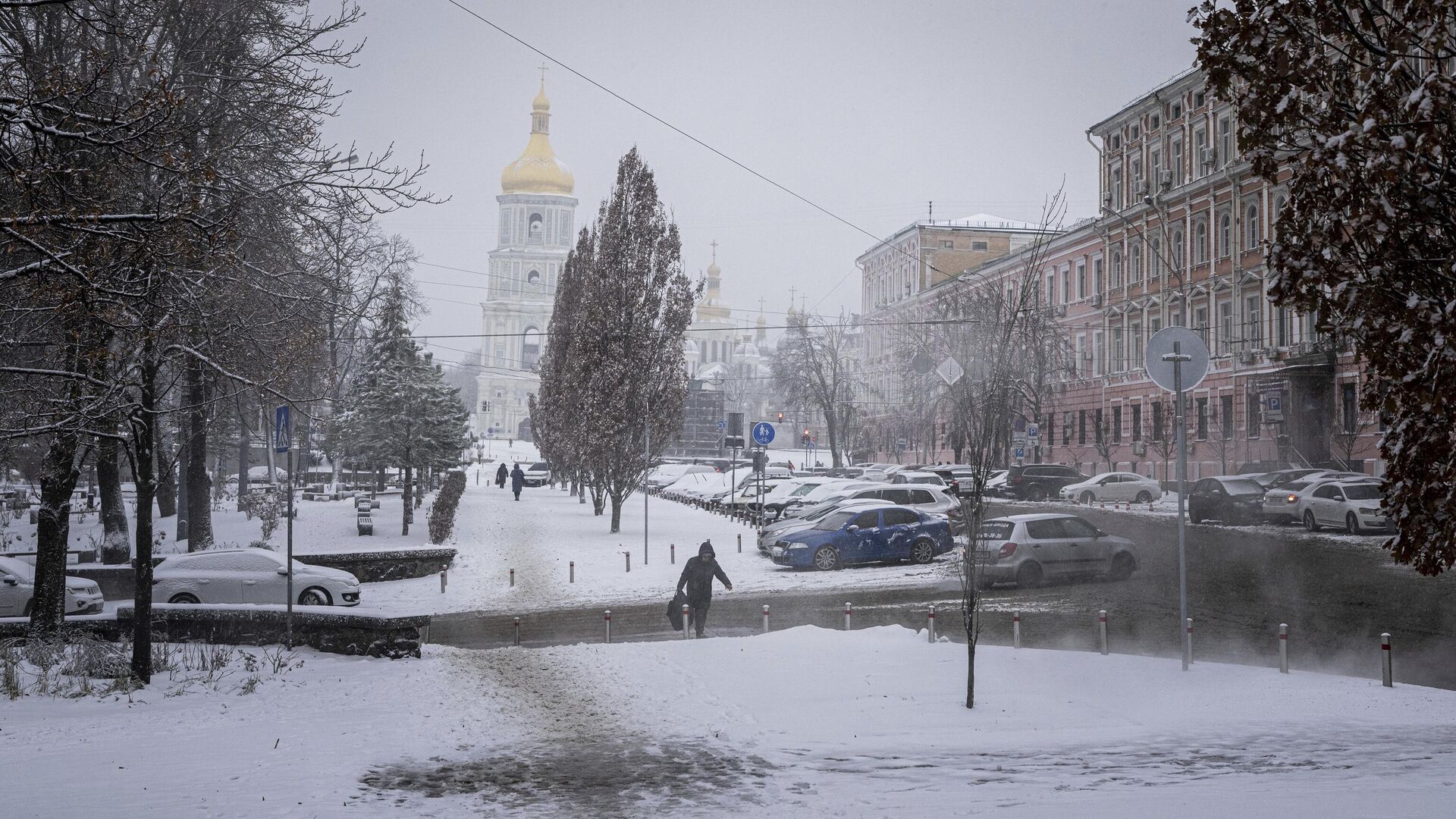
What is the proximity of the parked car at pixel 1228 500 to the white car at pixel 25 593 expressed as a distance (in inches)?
1125

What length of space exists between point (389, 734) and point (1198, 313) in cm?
4858

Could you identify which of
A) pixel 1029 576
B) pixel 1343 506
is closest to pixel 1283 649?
pixel 1029 576

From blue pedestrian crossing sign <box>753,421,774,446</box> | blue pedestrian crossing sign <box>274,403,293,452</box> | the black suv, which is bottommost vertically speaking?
the black suv

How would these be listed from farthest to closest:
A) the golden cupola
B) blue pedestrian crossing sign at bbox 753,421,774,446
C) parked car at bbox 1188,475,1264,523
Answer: the golden cupola → parked car at bbox 1188,475,1264,523 → blue pedestrian crossing sign at bbox 753,421,774,446

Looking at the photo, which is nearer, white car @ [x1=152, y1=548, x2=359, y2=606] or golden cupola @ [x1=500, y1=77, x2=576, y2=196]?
white car @ [x1=152, y1=548, x2=359, y2=606]

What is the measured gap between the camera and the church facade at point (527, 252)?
6314 inches

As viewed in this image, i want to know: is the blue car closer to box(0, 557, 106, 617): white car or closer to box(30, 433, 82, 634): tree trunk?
box(0, 557, 106, 617): white car

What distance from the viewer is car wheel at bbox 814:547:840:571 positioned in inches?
1086

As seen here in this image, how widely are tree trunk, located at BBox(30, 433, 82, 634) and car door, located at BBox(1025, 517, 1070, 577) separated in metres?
16.1

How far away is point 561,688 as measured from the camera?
13062 millimetres

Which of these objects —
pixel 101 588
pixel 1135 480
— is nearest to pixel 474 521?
pixel 101 588

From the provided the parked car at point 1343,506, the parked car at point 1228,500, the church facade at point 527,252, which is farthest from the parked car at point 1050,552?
the church facade at point 527,252

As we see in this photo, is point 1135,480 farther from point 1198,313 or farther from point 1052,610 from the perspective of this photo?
point 1052,610

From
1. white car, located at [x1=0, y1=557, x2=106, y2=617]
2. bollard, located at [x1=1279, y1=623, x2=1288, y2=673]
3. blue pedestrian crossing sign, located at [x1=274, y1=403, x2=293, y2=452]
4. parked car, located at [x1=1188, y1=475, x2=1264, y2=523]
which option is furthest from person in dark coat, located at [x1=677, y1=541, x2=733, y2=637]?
parked car, located at [x1=1188, y1=475, x2=1264, y2=523]
